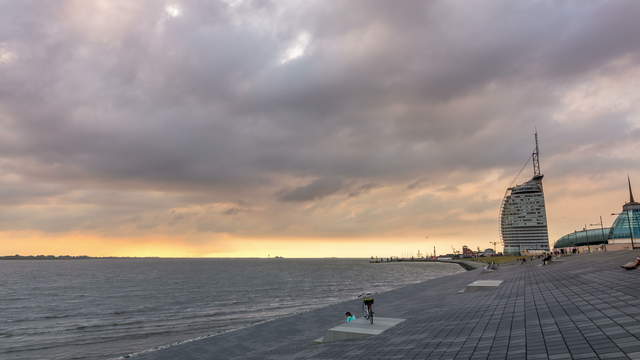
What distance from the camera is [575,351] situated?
34.5 ft

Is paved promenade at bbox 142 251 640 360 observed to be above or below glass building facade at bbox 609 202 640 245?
below

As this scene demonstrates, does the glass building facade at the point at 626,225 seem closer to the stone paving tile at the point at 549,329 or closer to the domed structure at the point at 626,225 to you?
the domed structure at the point at 626,225

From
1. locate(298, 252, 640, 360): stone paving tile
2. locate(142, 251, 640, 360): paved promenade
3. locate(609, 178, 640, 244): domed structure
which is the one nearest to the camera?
locate(298, 252, 640, 360): stone paving tile

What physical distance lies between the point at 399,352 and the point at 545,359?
622 centimetres

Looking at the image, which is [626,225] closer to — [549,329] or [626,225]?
[626,225]

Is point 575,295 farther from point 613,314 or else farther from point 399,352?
point 399,352

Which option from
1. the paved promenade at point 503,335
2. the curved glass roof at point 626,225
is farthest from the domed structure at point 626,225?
the paved promenade at point 503,335

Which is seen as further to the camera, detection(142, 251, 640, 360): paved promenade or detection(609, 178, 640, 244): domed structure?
detection(609, 178, 640, 244): domed structure

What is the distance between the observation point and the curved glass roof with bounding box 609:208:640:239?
485 ft

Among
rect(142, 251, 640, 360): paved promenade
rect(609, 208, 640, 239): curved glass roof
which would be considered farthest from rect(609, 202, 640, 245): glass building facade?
rect(142, 251, 640, 360): paved promenade

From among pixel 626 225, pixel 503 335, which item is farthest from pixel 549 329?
pixel 626 225

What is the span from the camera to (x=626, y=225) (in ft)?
506

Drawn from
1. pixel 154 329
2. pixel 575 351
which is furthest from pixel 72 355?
pixel 575 351

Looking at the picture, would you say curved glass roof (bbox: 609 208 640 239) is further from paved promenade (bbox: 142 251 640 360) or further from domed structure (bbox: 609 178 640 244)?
paved promenade (bbox: 142 251 640 360)
